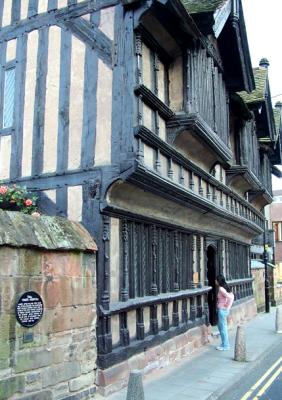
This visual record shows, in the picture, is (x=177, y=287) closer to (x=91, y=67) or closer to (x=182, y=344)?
(x=182, y=344)

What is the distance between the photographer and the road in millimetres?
7488

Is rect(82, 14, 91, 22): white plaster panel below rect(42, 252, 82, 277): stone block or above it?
above

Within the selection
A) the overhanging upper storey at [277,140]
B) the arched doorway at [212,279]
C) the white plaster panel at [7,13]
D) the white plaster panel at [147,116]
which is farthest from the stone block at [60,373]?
the overhanging upper storey at [277,140]

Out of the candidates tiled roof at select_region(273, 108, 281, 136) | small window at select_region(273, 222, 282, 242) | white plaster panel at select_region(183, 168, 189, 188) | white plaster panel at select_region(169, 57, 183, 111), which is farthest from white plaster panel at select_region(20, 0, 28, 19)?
small window at select_region(273, 222, 282, 242)

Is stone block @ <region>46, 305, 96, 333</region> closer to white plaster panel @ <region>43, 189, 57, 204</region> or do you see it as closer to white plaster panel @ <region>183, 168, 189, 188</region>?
white plaster panel @ <region>43, 189, 57, 204</region>

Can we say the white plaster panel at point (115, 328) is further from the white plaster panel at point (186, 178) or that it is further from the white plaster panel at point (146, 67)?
the white plaster panel at point (146, 67)

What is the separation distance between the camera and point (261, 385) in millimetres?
8219

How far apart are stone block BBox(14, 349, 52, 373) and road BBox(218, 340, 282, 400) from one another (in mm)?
2854

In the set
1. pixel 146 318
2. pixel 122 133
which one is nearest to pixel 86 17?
pixel 122 133

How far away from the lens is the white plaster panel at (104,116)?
7.84 metres

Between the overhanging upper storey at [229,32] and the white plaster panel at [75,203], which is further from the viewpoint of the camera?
the overhanging upper storey at [229,32]

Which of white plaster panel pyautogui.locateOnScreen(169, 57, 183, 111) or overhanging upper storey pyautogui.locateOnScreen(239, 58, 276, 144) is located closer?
white plaster panel pyautogui.locateOnScreen(169, 57, 183, 111)

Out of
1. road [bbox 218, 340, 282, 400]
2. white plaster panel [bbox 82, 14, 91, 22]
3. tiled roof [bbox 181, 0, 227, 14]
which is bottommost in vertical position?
road [bbox 218, 340, 282, 400]

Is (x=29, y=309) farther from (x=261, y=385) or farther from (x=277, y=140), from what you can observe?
(x=277, y=140)
